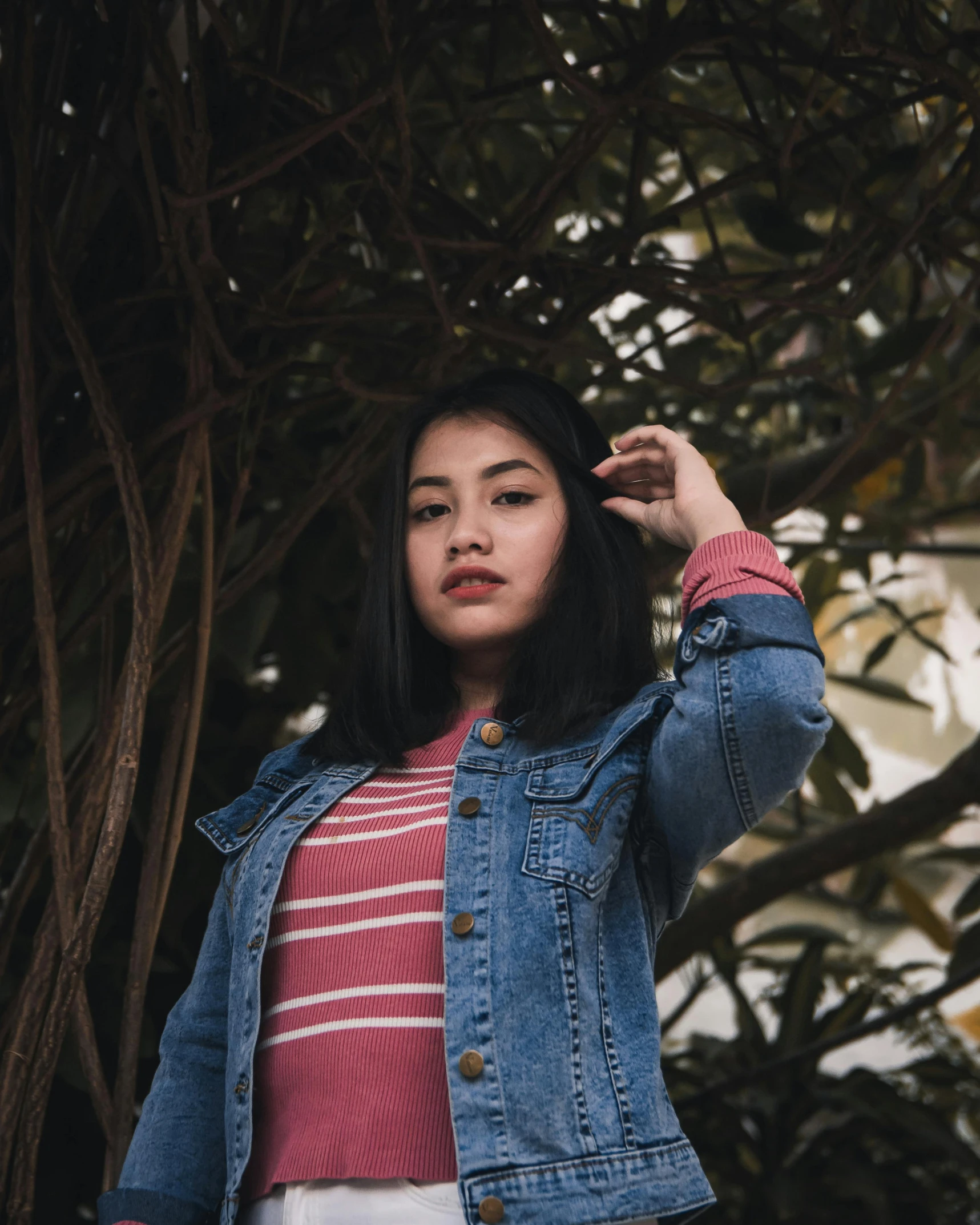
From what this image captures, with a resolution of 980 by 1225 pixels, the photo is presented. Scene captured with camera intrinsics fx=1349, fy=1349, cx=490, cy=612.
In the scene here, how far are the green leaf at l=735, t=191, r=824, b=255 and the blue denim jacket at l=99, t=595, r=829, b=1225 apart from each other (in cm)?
71

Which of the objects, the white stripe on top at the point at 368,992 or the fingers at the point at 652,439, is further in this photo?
the fingers at the point at 652,439

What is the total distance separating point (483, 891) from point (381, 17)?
526 mm

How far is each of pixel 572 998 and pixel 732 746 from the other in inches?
6.0

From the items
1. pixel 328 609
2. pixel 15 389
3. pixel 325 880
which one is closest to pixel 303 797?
pixel 325 880

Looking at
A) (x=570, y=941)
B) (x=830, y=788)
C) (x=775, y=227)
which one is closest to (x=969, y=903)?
(x=830, y=788)

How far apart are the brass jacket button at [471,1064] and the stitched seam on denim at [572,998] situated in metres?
0.05

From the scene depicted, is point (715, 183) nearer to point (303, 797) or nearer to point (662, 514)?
point (662, 514)

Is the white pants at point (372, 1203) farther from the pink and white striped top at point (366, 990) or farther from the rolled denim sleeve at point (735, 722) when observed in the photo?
the rolled denim sleeve at point (735, 722)

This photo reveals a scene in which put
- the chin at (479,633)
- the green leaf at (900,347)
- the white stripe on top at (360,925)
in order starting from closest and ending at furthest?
1. the white stripe on top at (360,925)
2. the chin at (479,633)
3. the green leaf at (900,347)

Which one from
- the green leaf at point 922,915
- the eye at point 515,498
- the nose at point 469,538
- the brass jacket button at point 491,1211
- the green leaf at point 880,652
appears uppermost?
the green leaf at point 880,652

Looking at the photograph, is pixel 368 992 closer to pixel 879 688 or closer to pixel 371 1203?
pixel 371 1203

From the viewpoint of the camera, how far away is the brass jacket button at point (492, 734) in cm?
80

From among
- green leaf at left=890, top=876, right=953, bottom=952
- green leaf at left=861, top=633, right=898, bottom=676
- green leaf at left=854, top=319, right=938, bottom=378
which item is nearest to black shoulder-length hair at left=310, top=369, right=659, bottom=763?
green leaf at left=854, top=319, right=938, bottom=378

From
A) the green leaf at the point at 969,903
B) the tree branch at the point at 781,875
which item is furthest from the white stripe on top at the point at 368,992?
the green leaf at the point at 969,903
